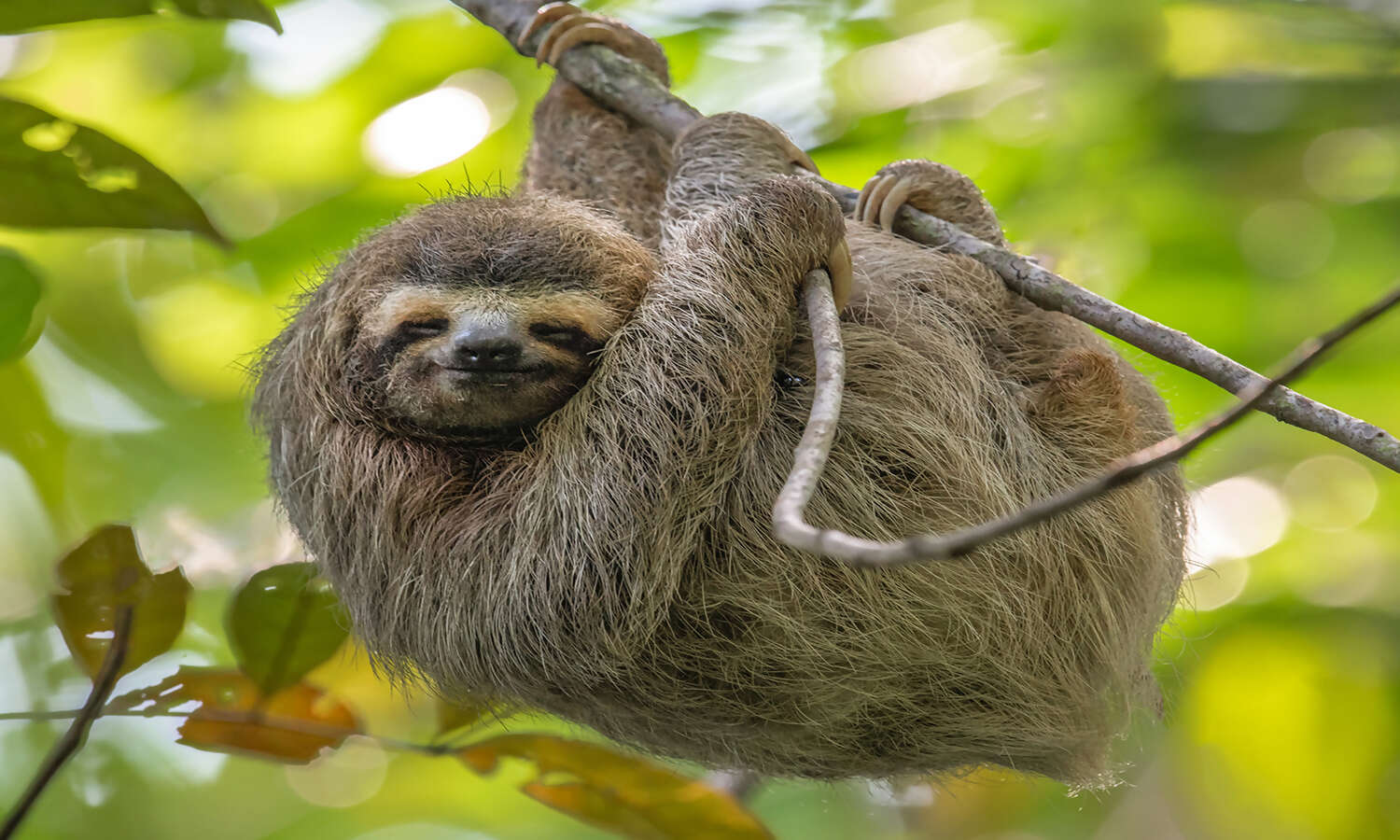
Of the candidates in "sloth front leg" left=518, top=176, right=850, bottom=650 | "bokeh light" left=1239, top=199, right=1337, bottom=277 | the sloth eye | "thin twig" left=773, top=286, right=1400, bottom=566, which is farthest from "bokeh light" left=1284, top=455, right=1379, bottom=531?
"thin twig" left=773, top=286, right=1400, bottom=566

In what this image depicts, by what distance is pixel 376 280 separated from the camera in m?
5.29

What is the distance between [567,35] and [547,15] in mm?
202

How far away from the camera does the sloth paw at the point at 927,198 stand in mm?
5492

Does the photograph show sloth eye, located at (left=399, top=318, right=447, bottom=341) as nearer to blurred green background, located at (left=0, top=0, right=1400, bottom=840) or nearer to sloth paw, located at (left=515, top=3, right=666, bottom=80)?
sloth paw, located at (left=515, top=3, right=666, bottom=80)

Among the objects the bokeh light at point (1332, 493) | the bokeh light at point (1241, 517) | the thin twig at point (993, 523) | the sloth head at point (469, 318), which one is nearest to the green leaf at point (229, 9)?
the sloth head at point (469, 318)

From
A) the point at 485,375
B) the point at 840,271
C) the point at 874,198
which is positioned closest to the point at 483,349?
the point at 485,375

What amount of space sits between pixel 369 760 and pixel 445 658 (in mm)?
7354

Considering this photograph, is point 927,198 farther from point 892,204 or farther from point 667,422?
point 667,422

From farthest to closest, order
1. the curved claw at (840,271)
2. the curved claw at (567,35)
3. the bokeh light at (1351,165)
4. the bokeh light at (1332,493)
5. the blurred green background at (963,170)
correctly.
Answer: the bokeh light at (1332,493), the bokeh light at (1351,165), the blurred green background at (963,170), the curved claw at (567,35), the curved claw at (840,271)

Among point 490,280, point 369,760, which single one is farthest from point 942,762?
point 369,760

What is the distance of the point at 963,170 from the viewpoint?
831 cm

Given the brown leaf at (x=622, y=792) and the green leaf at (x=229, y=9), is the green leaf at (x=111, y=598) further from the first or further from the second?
the green leaf at (x=229, y=9)

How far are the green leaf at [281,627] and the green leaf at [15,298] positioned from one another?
4.44ft

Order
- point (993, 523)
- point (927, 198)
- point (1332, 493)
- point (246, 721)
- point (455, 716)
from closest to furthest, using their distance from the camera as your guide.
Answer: point (993, 523) < point (246, 721) < point (455, 716) < point (927, 198) < point (1332, 493)
